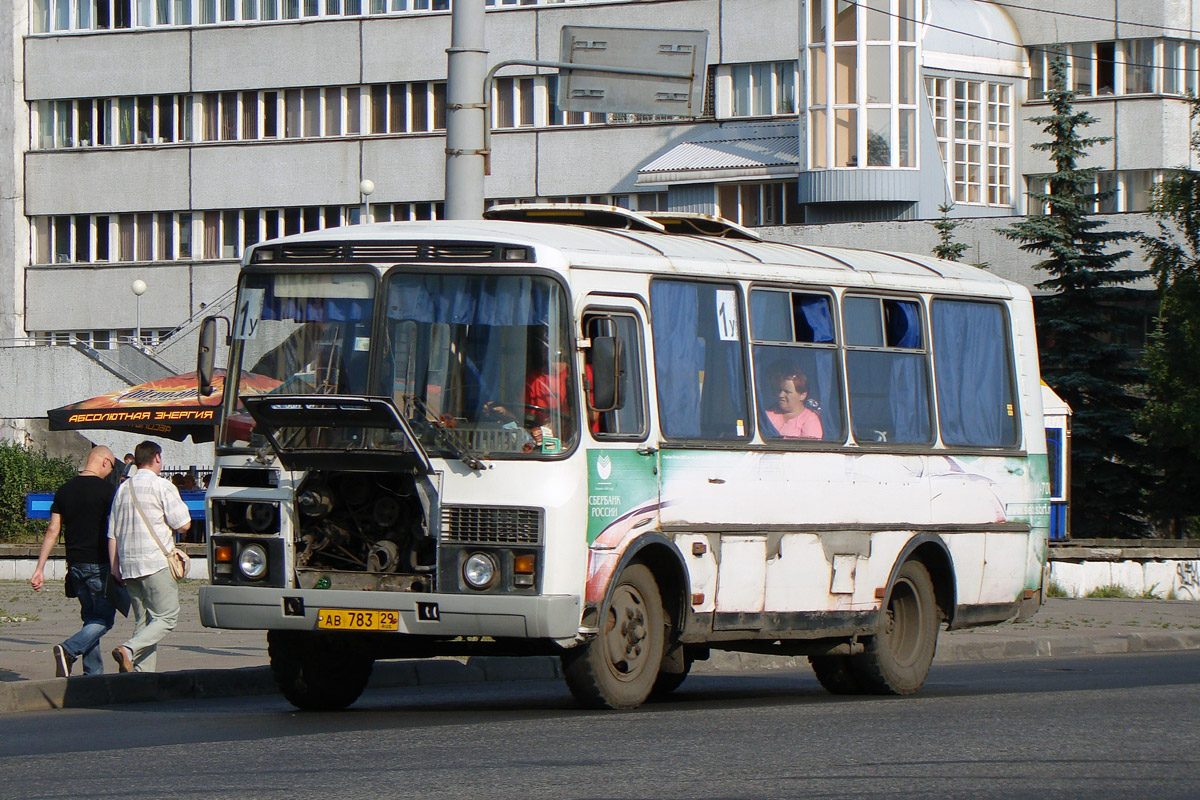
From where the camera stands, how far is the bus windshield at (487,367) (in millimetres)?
11148

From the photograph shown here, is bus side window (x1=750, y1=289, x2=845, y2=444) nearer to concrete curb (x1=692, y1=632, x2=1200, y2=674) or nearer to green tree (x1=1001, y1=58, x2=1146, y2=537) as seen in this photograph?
concrete curb (x1=692, y1=632, x2=1200, y2=674)

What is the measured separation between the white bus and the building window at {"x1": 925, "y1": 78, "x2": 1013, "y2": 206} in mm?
34653

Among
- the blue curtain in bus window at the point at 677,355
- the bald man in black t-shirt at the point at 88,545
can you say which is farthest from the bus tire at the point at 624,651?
the bald man in black t-shirt at the point at 88,545

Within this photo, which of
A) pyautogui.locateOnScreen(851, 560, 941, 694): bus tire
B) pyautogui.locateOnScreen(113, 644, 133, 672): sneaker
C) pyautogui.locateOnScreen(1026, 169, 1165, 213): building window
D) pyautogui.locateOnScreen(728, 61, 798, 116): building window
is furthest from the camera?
pyautogui.locateOnScreen(728, 61, 798, 116): building window

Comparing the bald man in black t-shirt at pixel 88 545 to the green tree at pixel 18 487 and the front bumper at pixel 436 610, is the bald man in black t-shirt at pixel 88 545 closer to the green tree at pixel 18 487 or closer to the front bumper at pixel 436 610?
the front bumper at pixel 436 610

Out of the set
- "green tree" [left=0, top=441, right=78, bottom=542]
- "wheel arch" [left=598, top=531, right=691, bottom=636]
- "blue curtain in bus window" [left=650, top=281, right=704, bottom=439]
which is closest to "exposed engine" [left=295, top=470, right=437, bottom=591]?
"wheel arch" [left=598, top=531, right=691, bottom=636]

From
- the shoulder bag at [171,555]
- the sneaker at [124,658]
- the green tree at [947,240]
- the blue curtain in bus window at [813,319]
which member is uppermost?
the green tree at [947,240]

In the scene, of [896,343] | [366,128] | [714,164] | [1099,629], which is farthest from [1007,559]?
[366,128]

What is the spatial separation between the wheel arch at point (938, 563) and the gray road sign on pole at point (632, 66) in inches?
202

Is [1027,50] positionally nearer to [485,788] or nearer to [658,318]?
[658,318]

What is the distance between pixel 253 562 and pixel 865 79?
120ft

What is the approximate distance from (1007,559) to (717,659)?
3661 millimetres

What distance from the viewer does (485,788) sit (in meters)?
7.94

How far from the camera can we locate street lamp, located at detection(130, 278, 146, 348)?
49.9 metres
